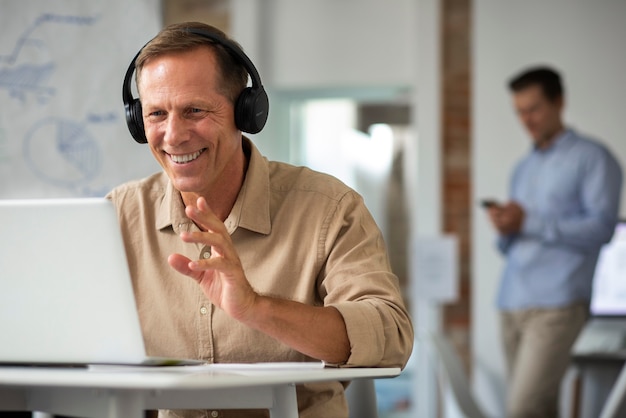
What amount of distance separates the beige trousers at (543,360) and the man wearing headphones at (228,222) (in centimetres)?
219

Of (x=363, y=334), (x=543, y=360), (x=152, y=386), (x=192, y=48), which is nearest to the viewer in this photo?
(x=152, y=386)

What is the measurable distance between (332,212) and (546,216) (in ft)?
8.21

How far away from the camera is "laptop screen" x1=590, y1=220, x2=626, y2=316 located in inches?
161

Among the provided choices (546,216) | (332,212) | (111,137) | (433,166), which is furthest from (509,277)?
(332,212)

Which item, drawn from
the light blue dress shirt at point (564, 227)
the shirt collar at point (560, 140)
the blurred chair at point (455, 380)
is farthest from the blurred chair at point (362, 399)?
the shirt collar at point (560, 140)

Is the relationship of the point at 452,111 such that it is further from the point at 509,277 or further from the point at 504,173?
the point at 509,277

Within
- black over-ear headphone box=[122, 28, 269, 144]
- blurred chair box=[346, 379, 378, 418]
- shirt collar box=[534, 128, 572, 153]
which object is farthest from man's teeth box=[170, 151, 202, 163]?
shirt collar box=[534, 128, 572, 153]

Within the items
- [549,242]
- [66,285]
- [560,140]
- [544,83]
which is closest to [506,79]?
[544,83]

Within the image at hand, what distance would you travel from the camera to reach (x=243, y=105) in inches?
67.7

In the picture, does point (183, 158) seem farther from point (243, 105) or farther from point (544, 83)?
point (544, 83)

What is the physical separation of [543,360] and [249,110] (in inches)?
92.4

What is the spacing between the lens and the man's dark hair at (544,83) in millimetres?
4055

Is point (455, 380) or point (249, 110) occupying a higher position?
point (249, 110)

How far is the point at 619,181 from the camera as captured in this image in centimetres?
382
